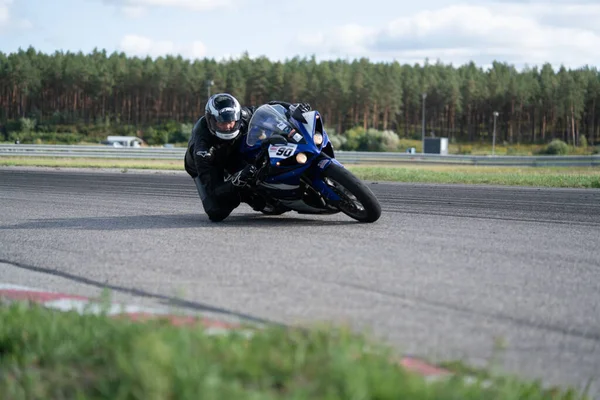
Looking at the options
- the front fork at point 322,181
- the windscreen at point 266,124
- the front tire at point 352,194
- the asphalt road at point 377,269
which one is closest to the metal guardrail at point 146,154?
the asphalt road at point 377,269

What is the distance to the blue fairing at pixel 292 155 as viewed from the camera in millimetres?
8594

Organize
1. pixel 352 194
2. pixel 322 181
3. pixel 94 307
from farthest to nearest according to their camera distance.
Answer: pixel 352 194
pixel 322 181
pixel 94 307

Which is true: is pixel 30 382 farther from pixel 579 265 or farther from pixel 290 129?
pixel 290 129

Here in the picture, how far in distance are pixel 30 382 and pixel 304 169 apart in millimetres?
5741

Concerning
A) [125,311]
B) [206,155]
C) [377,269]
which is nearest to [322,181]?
[206,155]

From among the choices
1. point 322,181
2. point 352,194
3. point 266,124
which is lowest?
point 352,194

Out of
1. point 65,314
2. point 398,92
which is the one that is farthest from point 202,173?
point 398,92

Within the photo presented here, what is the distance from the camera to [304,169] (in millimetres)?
8625

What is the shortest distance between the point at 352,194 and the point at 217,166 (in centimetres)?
174

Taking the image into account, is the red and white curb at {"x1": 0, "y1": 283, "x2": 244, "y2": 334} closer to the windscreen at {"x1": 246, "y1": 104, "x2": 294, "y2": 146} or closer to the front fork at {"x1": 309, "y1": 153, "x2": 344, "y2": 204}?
Answer: the front fork at {"x1": 309, "y1": 153, "x2": 344, "y2": 204}

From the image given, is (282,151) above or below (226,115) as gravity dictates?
below

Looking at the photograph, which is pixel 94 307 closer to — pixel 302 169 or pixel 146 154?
pixel 302 169

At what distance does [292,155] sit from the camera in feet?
28.3

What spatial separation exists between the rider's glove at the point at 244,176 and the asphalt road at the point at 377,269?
19.8 inches
